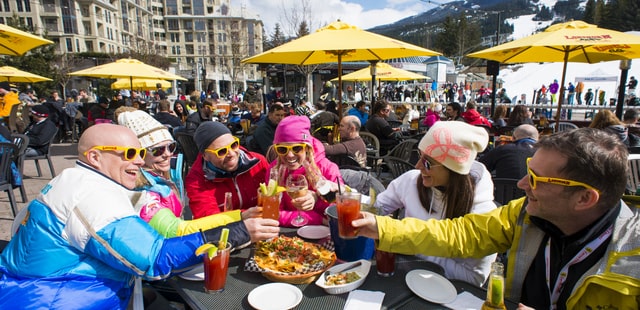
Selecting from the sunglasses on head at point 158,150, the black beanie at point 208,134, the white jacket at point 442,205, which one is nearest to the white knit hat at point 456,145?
the white jacket at point 442,205

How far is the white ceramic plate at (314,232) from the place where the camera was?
90.0 inches

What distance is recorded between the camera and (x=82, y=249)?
1558mm

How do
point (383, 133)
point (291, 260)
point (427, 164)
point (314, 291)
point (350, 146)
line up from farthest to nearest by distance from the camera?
point (383, 133) < point (350, 146) < point (427, 164) < point (291, 260) < point (314, 291)

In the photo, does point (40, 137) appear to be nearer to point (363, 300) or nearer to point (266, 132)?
point (266, 132)

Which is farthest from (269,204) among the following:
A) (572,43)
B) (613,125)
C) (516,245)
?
(613,125)

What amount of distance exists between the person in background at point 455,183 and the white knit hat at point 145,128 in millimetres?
1971

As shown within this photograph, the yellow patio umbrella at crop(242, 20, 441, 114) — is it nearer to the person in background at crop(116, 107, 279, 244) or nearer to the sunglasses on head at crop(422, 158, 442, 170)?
the person in background at crop(116, 107, 279, 244)

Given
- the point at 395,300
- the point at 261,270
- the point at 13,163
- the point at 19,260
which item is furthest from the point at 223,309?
the point at 13,163

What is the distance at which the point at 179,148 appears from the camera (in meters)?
7.21

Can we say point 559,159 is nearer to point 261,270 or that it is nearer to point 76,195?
point 261,270

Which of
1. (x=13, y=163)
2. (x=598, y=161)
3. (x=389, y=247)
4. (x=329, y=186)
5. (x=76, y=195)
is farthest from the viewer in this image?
(x=13, y=163)

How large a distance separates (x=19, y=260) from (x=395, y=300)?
174cm

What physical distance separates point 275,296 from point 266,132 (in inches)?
175

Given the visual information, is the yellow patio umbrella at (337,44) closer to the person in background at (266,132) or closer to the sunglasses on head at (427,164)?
the person in background at (266,132)
